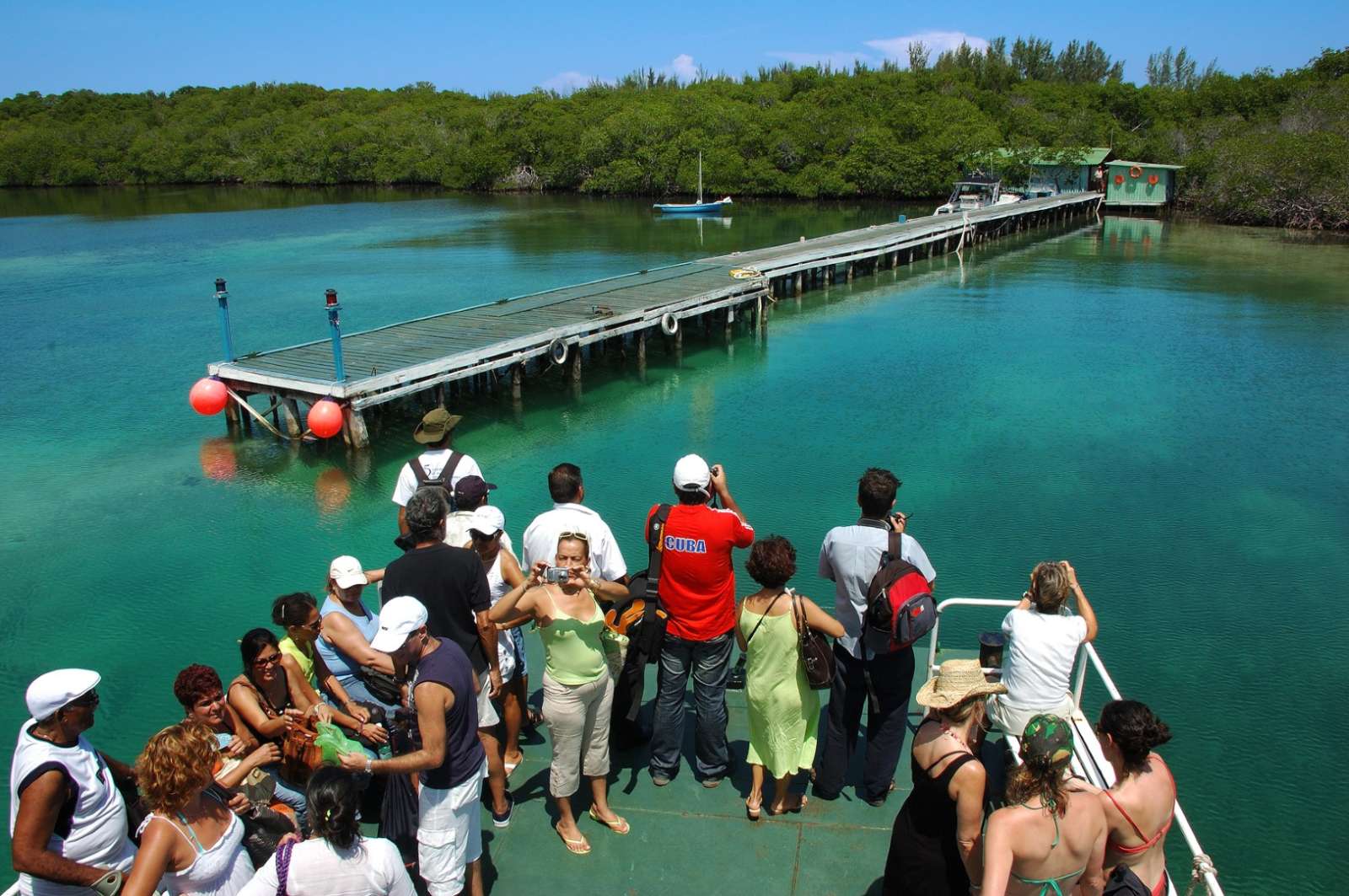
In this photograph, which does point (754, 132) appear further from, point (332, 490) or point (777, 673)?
point (777, 673)

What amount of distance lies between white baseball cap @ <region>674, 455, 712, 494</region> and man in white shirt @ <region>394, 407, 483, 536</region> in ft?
5.49

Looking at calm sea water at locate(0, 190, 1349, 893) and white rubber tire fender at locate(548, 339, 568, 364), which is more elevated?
→ white rubber tire fender at locate(548, 339, 568, 364)

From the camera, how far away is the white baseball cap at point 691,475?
4344 mm

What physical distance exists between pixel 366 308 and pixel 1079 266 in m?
23.4

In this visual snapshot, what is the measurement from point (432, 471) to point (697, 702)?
229 cm

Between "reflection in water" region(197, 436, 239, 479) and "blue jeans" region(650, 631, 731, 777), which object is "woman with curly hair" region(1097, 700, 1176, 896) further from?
"reflection in water" region(197, 436, 239, 479)

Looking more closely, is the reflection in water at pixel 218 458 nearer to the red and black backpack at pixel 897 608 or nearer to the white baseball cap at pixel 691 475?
the white baseball cap at pixel 691 475

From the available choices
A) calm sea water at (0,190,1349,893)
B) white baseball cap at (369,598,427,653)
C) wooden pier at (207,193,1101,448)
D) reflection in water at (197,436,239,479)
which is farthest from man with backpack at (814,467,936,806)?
reflection in water at (197,436,239,479)

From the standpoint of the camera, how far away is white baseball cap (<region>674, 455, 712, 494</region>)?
4.34 m

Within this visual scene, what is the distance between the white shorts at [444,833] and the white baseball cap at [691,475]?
1533mm

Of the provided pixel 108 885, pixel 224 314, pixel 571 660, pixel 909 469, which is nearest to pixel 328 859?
pixel 108 885

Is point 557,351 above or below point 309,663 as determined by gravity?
below

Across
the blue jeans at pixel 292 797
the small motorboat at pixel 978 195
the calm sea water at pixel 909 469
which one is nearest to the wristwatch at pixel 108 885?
the blue jeans at pixel 292 797

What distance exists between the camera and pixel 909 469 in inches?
483
